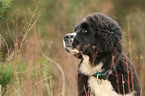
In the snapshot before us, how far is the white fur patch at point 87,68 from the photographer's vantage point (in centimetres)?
323

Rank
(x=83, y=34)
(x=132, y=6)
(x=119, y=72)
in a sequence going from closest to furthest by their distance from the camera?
(x=119, y=72), (x=83, y=34), (x=132, y=6)

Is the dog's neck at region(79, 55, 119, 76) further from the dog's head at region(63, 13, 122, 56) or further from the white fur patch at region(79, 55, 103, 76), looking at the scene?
the dog's head at region(63, 13, 122, 56)

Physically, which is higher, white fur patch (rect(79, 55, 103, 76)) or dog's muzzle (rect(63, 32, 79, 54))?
dog's muzzle (rect(63, 32, 79, 54))

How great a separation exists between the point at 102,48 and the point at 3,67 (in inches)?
58.6

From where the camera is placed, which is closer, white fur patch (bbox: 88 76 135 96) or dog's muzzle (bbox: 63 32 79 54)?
white fur patch (bbox: 88 76 135 96)

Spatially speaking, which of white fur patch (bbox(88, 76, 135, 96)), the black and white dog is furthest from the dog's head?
white fur patch (bbox(88, 76, 135, 96))

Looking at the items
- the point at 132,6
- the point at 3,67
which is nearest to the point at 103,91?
the point at 3,67

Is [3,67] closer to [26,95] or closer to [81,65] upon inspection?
[26,95]

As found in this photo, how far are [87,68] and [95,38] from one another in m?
0.51

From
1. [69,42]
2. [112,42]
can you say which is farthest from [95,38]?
[69,42]

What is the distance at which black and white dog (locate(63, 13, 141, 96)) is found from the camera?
3.07 meters

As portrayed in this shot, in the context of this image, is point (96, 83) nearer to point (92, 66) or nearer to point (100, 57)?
point (92, 66)

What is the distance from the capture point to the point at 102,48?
316cm

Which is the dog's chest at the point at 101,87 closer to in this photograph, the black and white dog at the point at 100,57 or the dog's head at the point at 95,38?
the black and white dog at the point at 100,57
